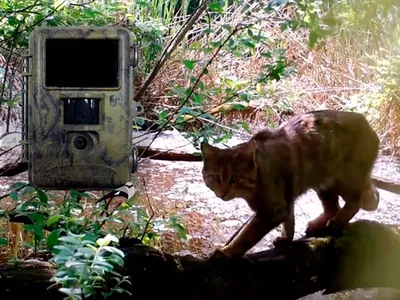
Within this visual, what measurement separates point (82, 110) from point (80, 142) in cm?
7

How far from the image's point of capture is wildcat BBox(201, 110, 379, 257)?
1.84 m

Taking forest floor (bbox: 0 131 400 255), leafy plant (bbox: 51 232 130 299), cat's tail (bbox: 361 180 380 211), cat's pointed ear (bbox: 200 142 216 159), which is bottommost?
forest floor (bbox: 0 131 400 255)

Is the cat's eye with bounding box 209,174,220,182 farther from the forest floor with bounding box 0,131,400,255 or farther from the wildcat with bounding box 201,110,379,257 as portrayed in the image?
the forest floor with bounding box 0,131,400,255

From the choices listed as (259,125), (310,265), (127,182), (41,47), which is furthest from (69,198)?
(259,125)

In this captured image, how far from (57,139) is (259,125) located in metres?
1.97

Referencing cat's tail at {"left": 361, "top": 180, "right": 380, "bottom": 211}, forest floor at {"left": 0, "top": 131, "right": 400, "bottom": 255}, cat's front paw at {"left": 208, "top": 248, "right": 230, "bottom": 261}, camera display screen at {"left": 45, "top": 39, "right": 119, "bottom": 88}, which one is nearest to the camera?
camera display screen at {"left": 45, "top": 39, "right": 119, "bottom": 88}

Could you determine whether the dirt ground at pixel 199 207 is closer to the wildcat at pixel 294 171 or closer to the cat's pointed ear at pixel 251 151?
the wildcat at pixel 294 171

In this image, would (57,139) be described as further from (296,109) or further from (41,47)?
(296,109)

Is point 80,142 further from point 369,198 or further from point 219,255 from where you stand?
point 369,198

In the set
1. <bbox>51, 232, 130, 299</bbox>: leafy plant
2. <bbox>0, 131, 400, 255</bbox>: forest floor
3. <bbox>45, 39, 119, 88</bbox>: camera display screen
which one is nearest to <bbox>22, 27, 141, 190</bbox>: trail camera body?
<bbox>45, 39, 119, 88</bbox>: camera display screen

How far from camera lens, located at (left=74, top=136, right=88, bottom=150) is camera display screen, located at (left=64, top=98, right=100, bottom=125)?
34 millimetres

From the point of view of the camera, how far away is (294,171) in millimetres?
1940

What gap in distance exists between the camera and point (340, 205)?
7.31ft

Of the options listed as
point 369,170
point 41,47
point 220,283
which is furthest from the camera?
point 369,170
